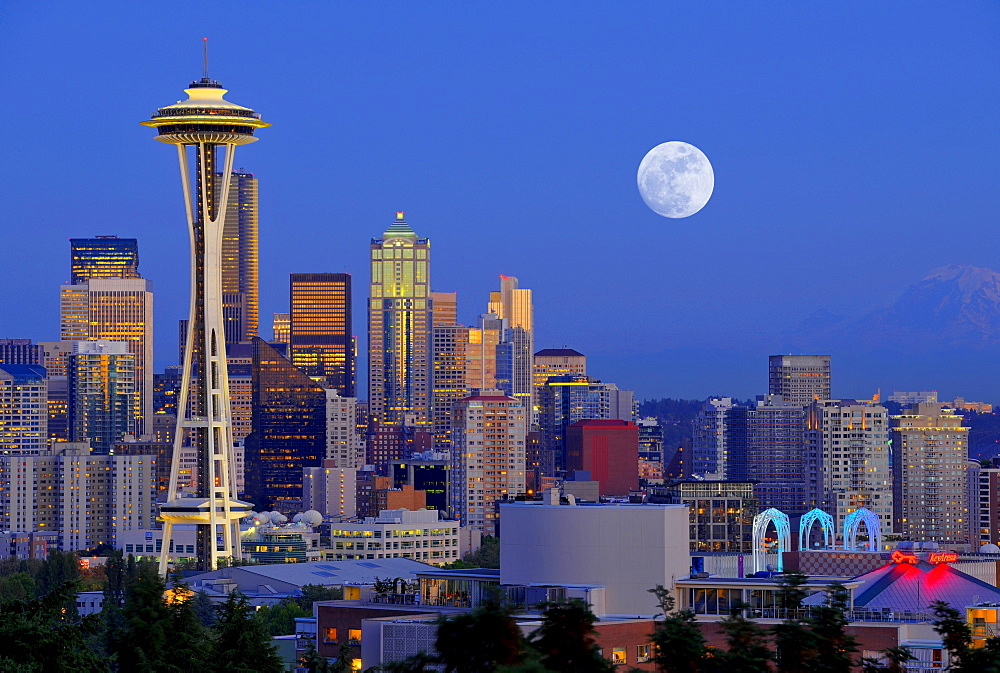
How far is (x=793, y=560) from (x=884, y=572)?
108 ft

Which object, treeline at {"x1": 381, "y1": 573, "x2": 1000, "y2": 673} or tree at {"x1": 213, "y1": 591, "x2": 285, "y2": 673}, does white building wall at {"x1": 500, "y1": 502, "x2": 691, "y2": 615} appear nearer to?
tree at {"x1": 213, "y1": 591, "x2": 285, "y2": 673}

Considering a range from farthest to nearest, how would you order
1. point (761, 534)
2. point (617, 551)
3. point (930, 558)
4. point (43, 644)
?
point (761, 534) < point (930, 558) < point (617, 551) < point (43, 644)

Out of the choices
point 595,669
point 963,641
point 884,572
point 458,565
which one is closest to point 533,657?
point 595,669

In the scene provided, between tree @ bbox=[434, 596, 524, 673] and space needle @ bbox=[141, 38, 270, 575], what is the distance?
406ft

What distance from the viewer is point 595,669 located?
38.9 metres

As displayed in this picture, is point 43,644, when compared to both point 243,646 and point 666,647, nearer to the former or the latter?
point 243,646

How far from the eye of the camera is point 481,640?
3709 cm

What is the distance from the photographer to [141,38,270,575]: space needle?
16325 cm

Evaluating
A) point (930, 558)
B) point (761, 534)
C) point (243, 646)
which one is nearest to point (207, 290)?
point (761, 534)

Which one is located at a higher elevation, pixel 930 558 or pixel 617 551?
pixel 617 551

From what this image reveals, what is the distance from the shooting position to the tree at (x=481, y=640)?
121 ft

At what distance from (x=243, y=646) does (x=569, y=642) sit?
1483cm

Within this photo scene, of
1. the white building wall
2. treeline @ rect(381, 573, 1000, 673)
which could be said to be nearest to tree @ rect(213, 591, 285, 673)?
treeline @ rect(381, 573, 1000, 673)

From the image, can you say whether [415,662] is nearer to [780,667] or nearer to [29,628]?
[780,667]
